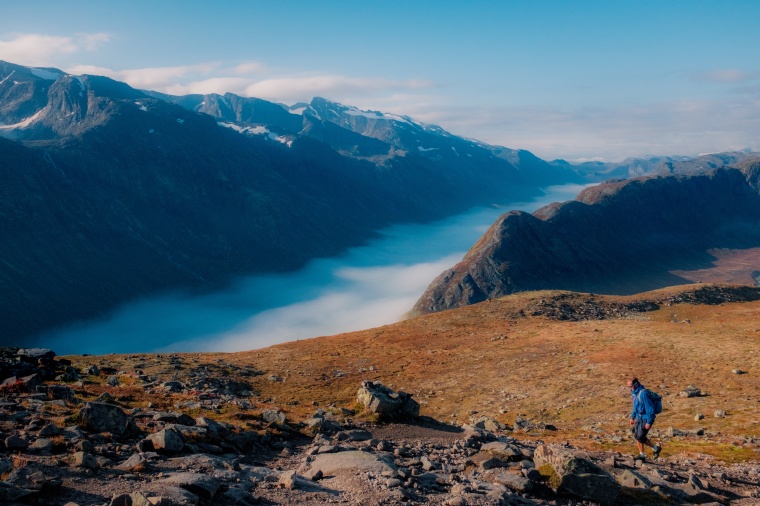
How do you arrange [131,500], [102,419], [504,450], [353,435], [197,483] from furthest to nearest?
[353,435], [504,450], [102,419], [197,483], [131,500]

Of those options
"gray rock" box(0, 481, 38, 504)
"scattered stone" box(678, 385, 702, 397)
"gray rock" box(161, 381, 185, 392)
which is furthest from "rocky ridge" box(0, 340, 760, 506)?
"gray rock" box(161, 381, 185, 392)

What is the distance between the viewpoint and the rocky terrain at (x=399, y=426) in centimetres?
1705

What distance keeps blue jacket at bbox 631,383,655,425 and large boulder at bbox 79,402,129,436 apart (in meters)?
23.3

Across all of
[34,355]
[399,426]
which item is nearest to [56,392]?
[399,426]

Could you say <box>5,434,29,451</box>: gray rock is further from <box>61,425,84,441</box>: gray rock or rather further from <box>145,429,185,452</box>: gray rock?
<box>145,429,185,452</box>: gray rock

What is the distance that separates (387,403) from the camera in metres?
30.0

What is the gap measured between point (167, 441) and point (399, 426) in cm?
1324

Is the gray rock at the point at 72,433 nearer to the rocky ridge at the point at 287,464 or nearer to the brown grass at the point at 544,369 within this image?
the rocky ridge at the point at 287,464

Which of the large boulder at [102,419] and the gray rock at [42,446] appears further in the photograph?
the large boulder at [102,419]

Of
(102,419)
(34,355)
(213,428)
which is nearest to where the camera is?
(102,419)

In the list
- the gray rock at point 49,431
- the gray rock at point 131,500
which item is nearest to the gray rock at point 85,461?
Result: the gray rock at point 49,431

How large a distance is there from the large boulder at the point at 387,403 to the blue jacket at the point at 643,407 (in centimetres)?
1181

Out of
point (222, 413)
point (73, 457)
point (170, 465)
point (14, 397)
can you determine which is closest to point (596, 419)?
point (222, 413)

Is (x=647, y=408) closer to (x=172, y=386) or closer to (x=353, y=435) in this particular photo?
(x=353, y=435)
